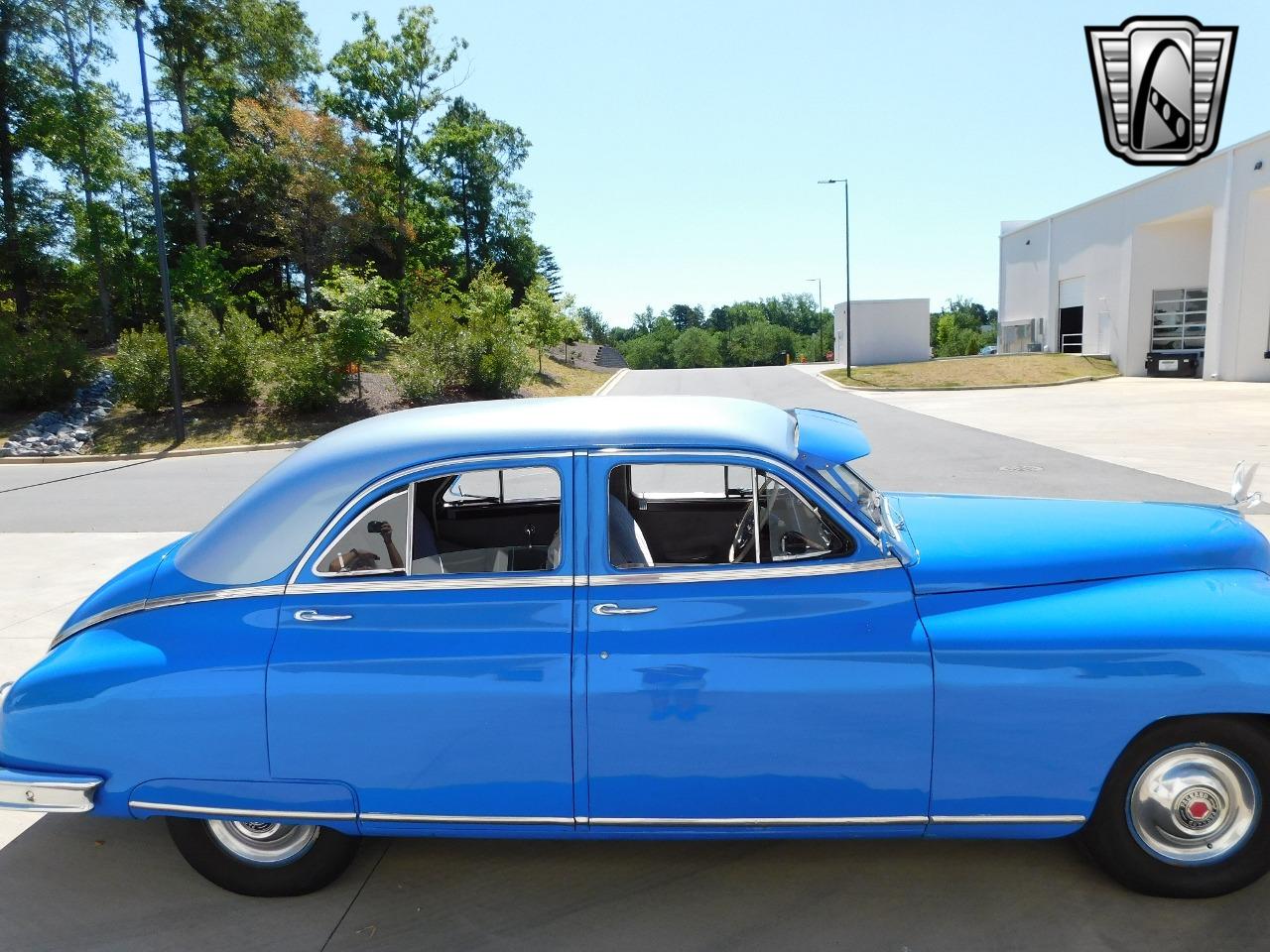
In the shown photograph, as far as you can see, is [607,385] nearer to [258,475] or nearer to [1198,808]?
[258,475]

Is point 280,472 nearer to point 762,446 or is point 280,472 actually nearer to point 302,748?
point 302,748

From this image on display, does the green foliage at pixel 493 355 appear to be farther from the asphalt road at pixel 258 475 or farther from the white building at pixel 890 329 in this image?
the white building at pixel 890 329

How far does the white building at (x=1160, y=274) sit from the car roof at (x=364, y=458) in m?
33.5

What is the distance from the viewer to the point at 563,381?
35.2 metres

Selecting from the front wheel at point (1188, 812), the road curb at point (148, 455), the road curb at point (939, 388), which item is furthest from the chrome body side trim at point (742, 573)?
the road curb at point (939, 388)

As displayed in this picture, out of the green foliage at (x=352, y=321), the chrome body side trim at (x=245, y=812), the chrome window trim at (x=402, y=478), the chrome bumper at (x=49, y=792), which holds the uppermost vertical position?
the green foliage at (x=352, y=321)

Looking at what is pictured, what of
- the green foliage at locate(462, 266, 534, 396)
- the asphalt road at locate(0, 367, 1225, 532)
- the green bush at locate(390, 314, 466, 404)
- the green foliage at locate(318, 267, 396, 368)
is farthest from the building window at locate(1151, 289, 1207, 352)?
the green foliage at locate(318, 267, 396, 368)

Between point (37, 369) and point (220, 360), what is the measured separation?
4.78 m

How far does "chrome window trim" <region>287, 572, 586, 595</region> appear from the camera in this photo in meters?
2.83

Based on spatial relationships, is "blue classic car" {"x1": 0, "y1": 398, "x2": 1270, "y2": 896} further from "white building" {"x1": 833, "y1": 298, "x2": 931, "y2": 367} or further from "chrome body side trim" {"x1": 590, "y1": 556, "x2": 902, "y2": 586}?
"white building" {"x1": 833, "y1": 298, "x2": 931, "y2": 367}

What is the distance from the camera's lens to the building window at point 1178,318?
114 ft

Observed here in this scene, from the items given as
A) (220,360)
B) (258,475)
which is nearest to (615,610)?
(258,475)

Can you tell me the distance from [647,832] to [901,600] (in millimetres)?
Result: 1148

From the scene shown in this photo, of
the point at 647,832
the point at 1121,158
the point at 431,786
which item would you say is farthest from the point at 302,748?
the point at 1121,158
